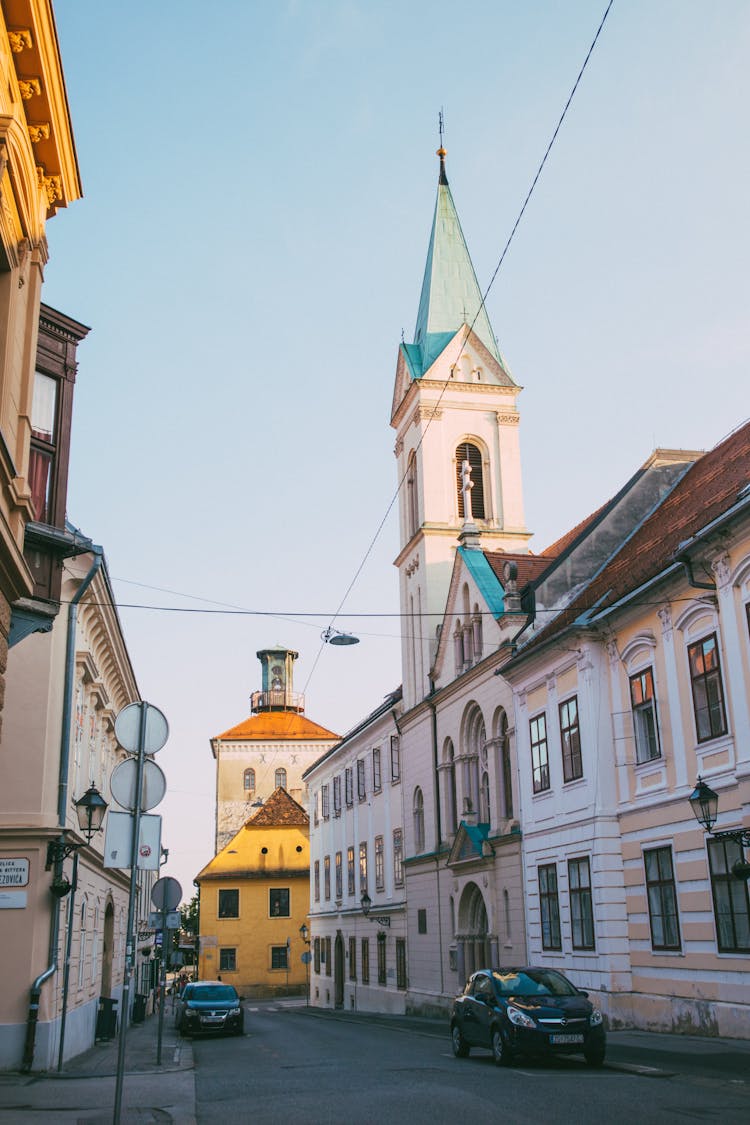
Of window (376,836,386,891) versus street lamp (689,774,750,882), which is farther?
window (376,836,386,891)

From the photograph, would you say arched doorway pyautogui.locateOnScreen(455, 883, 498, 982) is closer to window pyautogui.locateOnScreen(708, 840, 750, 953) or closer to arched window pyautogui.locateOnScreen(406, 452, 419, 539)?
window pyautogui.locateOnScreen(708, 840, 750, 953)

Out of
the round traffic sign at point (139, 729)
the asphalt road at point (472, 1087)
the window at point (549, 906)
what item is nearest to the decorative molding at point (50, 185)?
the round traffic sign at point (139, 729)

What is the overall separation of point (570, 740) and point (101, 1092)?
14.0 m

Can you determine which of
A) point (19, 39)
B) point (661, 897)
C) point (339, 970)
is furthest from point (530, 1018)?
point (339, 970)

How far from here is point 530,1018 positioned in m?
16.0

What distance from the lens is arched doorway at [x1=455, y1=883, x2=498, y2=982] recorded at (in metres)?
31.6

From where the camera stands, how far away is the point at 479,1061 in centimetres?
1728

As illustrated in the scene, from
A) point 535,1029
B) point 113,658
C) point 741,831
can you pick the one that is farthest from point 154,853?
point 113,658

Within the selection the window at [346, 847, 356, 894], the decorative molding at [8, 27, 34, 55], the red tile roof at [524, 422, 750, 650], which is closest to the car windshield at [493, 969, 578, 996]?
the red tile roof at [524, 422, 750, 650]

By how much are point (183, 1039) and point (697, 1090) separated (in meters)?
18.6

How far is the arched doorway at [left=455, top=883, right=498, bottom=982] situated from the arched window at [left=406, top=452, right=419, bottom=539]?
49.0ft

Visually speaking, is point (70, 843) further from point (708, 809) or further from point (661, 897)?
point (661, 897)

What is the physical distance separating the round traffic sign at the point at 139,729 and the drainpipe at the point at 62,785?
7.43 meters

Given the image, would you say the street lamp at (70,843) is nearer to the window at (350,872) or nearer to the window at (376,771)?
the window at (376,771)
